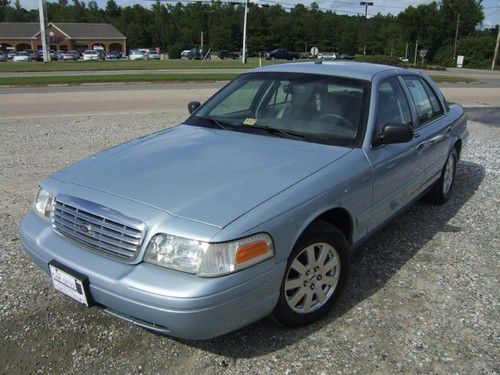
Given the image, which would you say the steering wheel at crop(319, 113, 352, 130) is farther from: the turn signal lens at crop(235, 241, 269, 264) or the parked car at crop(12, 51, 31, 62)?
the parked car at crop(12, 51, 31, 62)

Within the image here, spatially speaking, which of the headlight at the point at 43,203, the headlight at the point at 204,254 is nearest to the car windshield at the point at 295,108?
the headlight at the point at 204,254

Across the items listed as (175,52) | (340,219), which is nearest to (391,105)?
(340,219)

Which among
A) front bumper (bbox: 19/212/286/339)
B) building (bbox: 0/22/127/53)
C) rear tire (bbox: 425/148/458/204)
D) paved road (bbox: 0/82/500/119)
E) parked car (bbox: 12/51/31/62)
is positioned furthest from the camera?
building (bbox: 0/22/127/53)

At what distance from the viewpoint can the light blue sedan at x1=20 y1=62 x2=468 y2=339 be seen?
95.1 inches

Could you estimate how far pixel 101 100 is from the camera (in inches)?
577

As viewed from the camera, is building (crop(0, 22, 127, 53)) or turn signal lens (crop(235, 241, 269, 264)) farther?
building (crop(0, 22, 127, 53))

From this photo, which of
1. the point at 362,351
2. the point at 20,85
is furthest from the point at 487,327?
the point at 20,85

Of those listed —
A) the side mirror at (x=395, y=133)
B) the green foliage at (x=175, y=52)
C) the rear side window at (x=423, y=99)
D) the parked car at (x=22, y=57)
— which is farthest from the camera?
the green foliage at (x=175, y=52)

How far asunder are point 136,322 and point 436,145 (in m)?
3.43

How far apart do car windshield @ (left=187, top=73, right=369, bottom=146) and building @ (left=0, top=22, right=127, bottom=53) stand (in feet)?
331

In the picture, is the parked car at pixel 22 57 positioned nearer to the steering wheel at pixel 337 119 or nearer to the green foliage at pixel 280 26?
the green foliage at pixel 280 26

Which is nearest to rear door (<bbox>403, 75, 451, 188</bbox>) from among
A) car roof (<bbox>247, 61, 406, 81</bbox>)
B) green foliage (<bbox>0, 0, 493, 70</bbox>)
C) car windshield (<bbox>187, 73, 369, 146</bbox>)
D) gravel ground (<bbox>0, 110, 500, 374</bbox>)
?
car roof (<bbox>247, 61, 406, 81</bbox>)

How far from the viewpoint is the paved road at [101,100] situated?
12.3 m

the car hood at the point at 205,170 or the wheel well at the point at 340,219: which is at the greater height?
the car hood at the point at 205,170
